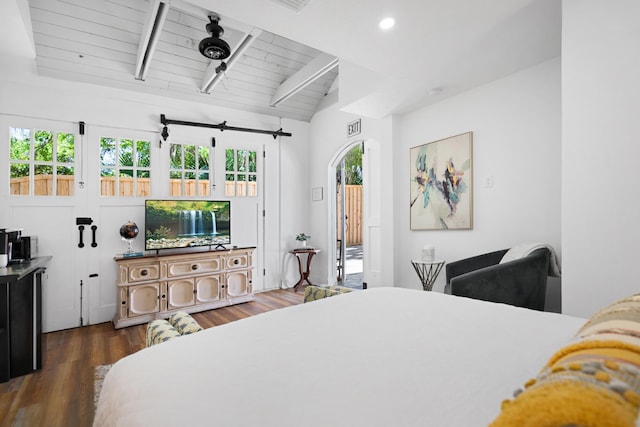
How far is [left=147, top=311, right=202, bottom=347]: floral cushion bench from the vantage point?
136 centimetres

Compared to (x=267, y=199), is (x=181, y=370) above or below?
below

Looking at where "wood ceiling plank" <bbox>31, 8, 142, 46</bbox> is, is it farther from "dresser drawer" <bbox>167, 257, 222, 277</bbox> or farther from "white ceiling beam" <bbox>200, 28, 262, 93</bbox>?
"dresser drawer" <bbox>167, 257, 222, 277</bbox>

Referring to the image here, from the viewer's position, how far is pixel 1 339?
2238mm

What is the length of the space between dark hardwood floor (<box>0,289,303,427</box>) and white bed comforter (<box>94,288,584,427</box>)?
160cm

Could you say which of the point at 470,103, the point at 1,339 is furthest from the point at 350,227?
the point at 1,339

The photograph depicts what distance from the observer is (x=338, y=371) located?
30.5 inches

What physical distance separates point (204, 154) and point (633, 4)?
4.28 m

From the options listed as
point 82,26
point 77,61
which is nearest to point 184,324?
point 82,26

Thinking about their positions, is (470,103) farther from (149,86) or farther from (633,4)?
(149,86)

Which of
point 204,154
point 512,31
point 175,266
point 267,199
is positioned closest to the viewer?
point 512,31

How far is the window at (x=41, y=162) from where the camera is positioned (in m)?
3.36

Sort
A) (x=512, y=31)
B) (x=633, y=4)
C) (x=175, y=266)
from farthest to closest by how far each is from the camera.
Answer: (x=175, y=266) → (x=512, y=31) → (x=633, y=4)

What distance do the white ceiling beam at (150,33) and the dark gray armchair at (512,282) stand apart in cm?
300

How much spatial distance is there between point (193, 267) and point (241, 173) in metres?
1.55
